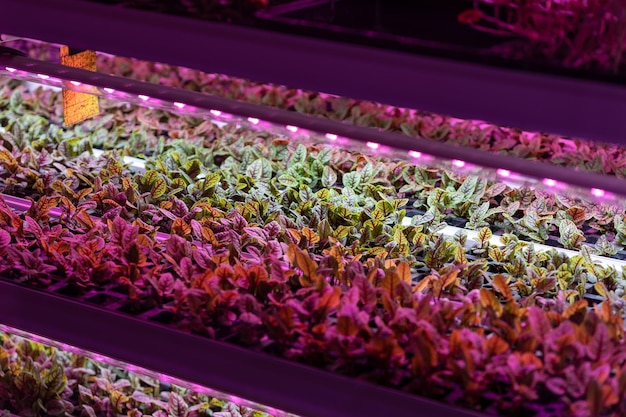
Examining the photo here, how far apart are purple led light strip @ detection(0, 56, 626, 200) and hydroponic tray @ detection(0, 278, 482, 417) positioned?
16.8 inches

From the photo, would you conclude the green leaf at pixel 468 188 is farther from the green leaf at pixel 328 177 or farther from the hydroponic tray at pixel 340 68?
the hydroponic tray at pixel 340 68

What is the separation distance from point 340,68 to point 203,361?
64cm

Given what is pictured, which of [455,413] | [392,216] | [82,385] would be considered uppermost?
[392,216]

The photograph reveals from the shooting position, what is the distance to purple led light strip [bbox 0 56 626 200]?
1469 millimetres

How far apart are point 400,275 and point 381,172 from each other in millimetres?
799

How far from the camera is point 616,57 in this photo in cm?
131

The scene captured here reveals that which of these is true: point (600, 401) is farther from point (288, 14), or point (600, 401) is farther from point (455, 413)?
point (288, 14)

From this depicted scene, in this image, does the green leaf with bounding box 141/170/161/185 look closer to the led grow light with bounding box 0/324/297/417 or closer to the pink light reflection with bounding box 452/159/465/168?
the led grow light with bounding box 0/324/297/417

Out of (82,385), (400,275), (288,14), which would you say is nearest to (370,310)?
(400,275)

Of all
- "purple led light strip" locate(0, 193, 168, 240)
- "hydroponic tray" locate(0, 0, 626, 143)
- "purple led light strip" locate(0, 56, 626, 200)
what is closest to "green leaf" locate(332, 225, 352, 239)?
"purple led light strip" locate(0, 56, 626, 200)

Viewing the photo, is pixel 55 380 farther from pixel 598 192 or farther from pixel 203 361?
pixel 598 192

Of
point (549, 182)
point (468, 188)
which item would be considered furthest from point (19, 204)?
point (549, 182)

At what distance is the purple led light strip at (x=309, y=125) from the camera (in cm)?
147

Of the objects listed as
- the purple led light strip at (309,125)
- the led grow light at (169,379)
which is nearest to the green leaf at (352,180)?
the purple led light strip at (309,125)
